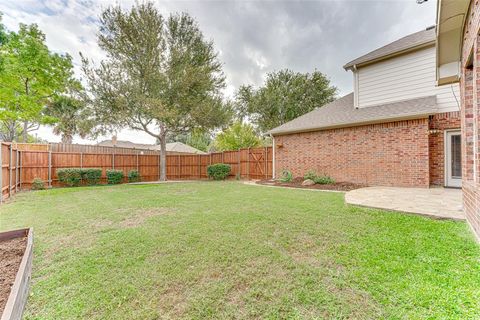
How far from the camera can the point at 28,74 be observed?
11000 millimetres

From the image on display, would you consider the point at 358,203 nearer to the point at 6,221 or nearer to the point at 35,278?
the point at 35,278

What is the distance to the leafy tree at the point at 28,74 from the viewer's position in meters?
10.6

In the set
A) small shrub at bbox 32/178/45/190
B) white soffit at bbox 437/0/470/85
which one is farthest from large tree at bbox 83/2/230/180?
white soffit at bbox 437/0/470/85

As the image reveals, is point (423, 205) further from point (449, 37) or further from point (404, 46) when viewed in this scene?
point (404, 46)

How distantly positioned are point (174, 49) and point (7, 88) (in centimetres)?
882

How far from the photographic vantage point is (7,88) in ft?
34.6

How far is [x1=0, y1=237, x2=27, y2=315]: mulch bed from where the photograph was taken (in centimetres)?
211

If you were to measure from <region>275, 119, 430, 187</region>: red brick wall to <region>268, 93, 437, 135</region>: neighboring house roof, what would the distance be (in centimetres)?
35

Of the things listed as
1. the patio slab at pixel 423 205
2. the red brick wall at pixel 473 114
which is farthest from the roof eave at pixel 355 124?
the red brick wall at pixel 473 114

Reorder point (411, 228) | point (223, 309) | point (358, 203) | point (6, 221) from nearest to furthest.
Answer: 1. point (223, 309)
2. point (411, 228)
3. point (6, 221)
4. point (358, 203)

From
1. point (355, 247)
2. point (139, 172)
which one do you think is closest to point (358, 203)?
point (355, 247)

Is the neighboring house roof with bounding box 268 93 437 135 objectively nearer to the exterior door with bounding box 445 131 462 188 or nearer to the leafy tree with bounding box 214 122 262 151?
the exterior door with bounding box 445 131 462 188

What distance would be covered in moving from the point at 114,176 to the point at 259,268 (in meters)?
13.0

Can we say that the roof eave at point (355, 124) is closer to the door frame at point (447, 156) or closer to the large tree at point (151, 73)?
the door frame at point (447, 156)
